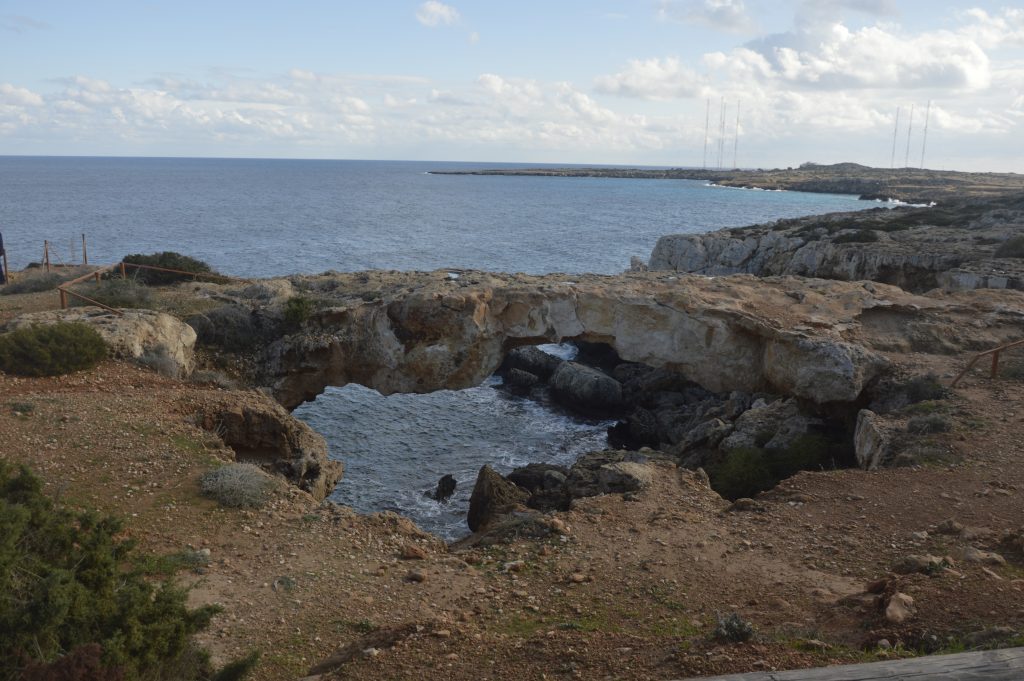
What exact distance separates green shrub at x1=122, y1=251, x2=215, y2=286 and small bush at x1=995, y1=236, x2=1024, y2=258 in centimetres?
3143

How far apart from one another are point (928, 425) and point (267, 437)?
41.9 feet

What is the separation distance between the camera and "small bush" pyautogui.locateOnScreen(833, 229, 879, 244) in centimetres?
3869

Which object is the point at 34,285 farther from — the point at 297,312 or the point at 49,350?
the point at 49,350

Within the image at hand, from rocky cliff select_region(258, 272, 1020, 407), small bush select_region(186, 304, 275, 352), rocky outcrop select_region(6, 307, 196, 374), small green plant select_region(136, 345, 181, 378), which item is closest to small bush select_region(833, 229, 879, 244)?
rocky cliff select_region(258, 272, 1020, 407)

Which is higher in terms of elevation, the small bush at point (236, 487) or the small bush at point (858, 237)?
the small bush at point (858, 237)

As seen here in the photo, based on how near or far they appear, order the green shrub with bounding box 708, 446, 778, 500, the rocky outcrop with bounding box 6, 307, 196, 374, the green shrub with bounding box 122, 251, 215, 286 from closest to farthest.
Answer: the rocky outcrop with bounding box 6, 307, 196, 374 < the green shrub with bounding box 708, 446, 778, 500 < the green shrub with bounding box 122, 251, 215, 286

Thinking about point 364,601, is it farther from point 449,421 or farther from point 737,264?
point 737,264

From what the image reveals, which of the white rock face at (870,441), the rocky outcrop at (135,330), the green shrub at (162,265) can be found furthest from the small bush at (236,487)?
the green shrub at (162,265)

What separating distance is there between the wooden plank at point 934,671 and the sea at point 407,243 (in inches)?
622

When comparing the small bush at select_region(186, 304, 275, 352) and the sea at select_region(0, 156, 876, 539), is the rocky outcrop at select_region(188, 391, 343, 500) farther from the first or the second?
the sea at select_region(0, 156, 876, 539)

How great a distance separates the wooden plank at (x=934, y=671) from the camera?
3.97m

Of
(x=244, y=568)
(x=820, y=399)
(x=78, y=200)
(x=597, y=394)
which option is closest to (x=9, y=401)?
(x=244, y=568)

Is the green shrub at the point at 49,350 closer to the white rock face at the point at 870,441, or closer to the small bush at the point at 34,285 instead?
the small bush at the point at 34,285

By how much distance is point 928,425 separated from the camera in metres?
14.5
